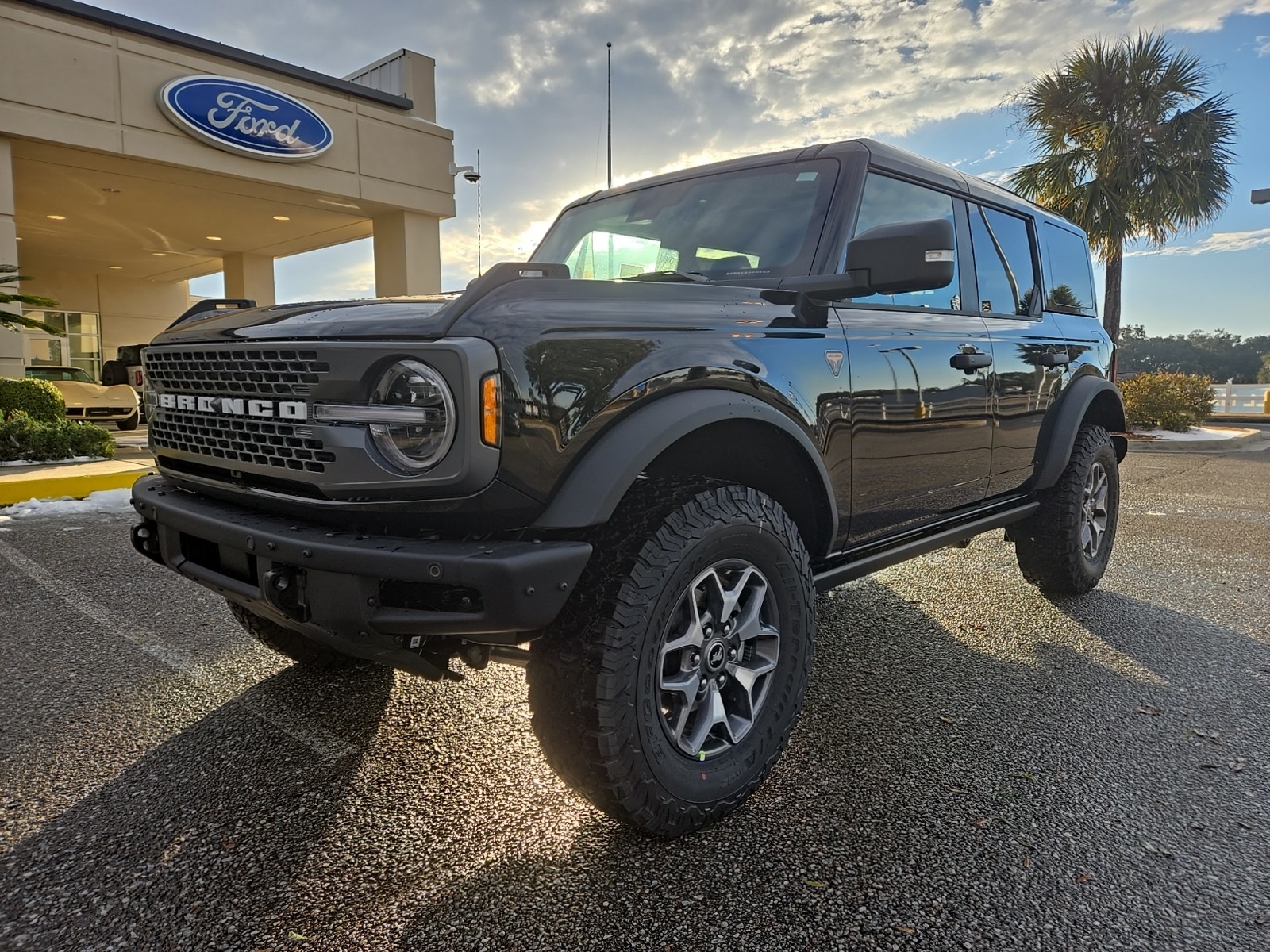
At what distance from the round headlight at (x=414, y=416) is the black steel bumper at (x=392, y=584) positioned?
0.62 feet

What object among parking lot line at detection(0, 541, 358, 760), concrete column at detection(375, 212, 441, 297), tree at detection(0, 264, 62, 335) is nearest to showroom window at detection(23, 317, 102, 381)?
concrete column at detection(375, 212, 441, 297)

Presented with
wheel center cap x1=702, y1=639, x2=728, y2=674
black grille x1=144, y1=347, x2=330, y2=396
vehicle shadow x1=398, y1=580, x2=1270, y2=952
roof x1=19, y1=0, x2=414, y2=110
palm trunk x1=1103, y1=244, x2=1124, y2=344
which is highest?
roof x1=19, y1=0, x2=414, y2=110

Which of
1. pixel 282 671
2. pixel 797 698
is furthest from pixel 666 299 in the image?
pixel 282 671

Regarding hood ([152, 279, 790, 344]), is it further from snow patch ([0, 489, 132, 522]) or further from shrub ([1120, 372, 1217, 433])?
shrub ([1120, 372, 1217, 433])

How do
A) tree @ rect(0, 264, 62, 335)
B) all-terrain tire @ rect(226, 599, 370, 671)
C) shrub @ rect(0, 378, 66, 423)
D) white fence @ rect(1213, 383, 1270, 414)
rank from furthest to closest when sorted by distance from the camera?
1. white fence @ rect(1213, 383, 1270, 414)
2. shrub @ rect(0, 378, 66, 423)
3. tree @ rect(0, 264, 62, 335)
4. all-terrain tire @ rect(226, 599, 370, 671)

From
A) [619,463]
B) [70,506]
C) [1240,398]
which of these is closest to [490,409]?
[619,463]

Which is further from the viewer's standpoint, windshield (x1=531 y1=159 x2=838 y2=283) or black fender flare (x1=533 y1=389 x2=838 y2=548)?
windshield (x1=531 y1=159 x2=838 y2=283)

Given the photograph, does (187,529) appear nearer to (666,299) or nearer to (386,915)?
(386,915)

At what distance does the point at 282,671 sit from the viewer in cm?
321

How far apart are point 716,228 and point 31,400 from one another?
9.57 m

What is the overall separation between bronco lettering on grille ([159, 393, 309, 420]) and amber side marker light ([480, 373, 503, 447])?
1.48ft

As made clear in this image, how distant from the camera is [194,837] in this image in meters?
2.08

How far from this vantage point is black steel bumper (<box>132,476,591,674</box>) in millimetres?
1705

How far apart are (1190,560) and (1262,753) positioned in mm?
3043
